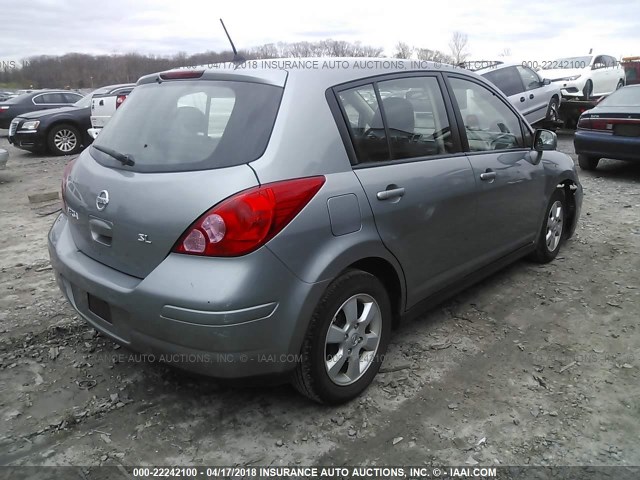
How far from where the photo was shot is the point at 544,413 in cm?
266

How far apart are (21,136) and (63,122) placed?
3.13 feet

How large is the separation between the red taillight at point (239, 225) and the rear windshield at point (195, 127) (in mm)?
199

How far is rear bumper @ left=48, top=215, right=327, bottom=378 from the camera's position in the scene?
2.16m

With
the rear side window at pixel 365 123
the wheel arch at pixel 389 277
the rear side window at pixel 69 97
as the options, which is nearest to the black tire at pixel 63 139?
the rear side window at pixel 69 97

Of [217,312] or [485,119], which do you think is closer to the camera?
[217,312]

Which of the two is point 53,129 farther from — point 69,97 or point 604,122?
point 604,122

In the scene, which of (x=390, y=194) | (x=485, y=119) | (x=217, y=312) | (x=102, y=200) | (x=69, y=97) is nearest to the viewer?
(x=217, y=312)

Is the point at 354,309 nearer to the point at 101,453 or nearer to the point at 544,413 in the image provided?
the point at 544,413

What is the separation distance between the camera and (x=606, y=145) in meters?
7.92

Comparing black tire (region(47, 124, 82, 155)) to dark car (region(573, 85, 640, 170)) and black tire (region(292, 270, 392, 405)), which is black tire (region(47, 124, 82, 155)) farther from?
black tire (region(292, 270, 392, 405))

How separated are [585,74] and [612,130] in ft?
27.2

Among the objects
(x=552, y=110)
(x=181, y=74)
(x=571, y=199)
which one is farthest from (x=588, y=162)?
(x=181, y=74)

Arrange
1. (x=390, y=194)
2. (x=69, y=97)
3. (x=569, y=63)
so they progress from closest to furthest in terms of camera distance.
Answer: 1. (x=390, y=194)
2. (x=569, y=63)
3. (x=69, y=97)

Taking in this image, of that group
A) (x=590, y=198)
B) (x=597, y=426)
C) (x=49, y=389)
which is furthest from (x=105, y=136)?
(x=590, y=198)
